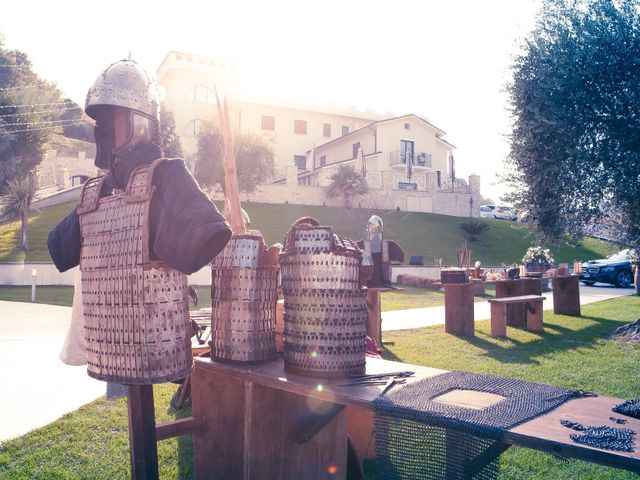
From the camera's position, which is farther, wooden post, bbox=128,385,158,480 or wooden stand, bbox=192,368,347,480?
wooden stand, bbox=192,368,347,480

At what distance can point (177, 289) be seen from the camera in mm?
2484

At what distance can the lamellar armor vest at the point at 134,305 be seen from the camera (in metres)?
2.39

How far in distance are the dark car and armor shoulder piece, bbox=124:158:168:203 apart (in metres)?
21.1

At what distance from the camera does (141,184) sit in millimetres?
2473

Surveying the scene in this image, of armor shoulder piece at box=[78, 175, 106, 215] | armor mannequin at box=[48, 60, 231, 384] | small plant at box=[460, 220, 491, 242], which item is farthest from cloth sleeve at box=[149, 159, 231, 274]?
small plant at box=[460, 220, 491, 242]

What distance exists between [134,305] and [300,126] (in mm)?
46881

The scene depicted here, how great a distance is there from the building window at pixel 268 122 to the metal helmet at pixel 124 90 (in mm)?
43686

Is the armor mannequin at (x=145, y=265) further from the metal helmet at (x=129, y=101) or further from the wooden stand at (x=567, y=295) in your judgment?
the wooden stand at (x=567, y=295)

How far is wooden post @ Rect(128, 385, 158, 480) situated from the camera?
2.56 meters

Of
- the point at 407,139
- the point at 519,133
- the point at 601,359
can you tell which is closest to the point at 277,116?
the point at 407,139

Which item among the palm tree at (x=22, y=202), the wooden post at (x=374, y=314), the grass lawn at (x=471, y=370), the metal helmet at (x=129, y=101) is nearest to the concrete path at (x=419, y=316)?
the grass lawn at (x=471, y=370)

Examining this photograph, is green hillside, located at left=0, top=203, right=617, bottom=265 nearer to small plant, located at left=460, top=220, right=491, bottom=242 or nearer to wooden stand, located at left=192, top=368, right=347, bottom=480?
small plant, located at left=460, top=220, right=491, bottom=242

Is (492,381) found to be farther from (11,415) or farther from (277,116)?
(277,116)

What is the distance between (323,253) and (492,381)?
3.15ft
